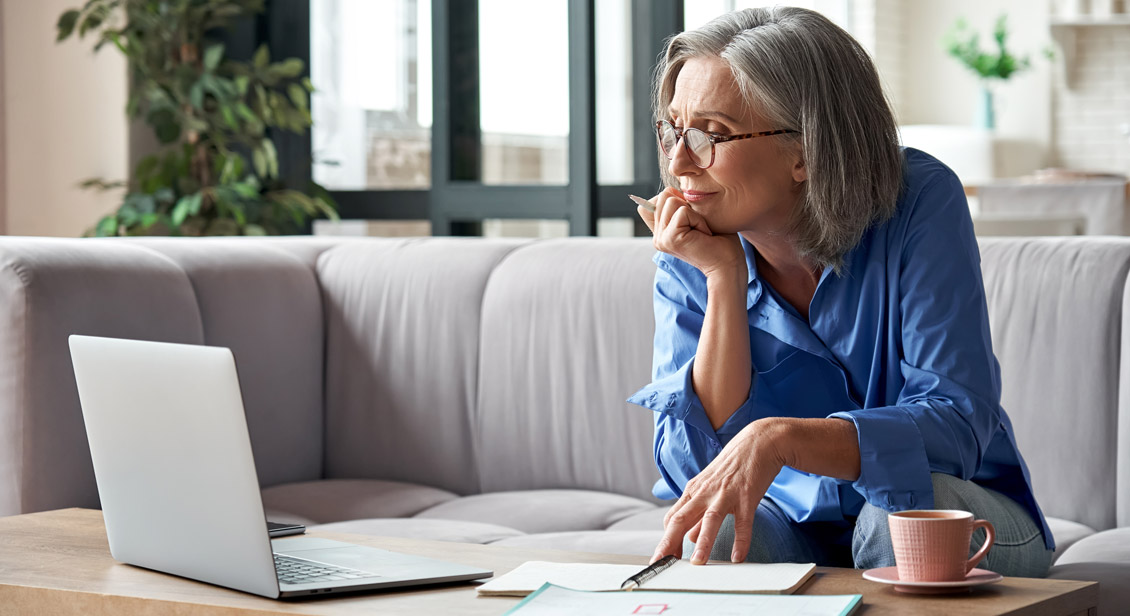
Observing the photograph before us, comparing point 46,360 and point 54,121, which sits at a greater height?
point 54,121

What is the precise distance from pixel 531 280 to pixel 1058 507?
108cm

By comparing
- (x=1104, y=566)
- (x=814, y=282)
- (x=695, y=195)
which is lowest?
(x=1104, y=566)

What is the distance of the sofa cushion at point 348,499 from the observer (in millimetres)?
2393

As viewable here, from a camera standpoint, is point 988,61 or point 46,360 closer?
point 46,360

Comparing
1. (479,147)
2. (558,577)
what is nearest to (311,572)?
(558,577)

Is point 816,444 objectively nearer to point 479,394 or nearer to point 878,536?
point 878,536

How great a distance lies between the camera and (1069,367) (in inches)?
82.3

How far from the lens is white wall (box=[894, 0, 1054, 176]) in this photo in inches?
311

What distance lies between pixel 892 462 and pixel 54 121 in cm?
339

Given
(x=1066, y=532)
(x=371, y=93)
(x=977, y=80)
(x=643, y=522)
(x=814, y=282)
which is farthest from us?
(x=977, y=80)

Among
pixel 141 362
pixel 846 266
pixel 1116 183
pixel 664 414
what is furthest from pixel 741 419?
pixel 1116 183

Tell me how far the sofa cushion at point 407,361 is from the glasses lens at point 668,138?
1135 millimetres

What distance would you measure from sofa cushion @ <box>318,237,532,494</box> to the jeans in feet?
3.55

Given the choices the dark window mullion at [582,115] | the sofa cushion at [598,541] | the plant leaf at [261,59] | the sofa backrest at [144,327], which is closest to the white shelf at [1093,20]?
the dark window mullion at [582,115]
